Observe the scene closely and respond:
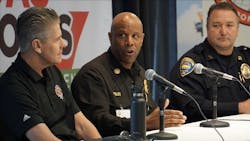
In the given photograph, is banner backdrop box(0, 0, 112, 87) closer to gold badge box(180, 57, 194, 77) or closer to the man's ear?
gold badge box(180, 57, 194, 77)

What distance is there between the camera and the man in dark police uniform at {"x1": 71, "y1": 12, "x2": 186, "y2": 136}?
11.4 ft

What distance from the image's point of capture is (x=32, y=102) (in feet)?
9.29

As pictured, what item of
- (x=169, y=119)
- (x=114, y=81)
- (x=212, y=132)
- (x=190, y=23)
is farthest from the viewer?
(x=190, y=23)

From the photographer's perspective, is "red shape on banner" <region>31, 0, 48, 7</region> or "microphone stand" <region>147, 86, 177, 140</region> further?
"red shape on banner" <region>31, 0, 48, 7</region>

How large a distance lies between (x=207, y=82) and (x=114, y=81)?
2.41 ft

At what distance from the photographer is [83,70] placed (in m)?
3.67

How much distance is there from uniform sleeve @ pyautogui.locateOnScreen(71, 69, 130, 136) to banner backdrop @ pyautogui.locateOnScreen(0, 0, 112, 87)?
56 cm

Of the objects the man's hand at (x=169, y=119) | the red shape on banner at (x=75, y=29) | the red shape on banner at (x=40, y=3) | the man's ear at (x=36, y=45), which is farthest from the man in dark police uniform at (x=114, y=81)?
the man's ear at (x=36, y=45)

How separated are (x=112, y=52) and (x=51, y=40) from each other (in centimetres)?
92

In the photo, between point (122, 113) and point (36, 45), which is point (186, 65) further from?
point (36, 45)

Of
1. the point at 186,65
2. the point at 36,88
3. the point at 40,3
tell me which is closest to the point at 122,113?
the point at 186,65

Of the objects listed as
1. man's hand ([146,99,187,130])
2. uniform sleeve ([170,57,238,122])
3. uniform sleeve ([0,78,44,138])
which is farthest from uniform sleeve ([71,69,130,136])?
uniform sleeve ([0,78,44,138])

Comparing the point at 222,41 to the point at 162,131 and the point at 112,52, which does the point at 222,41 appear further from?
the point at 162,131

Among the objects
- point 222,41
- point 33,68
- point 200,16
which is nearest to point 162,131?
point 33,68
